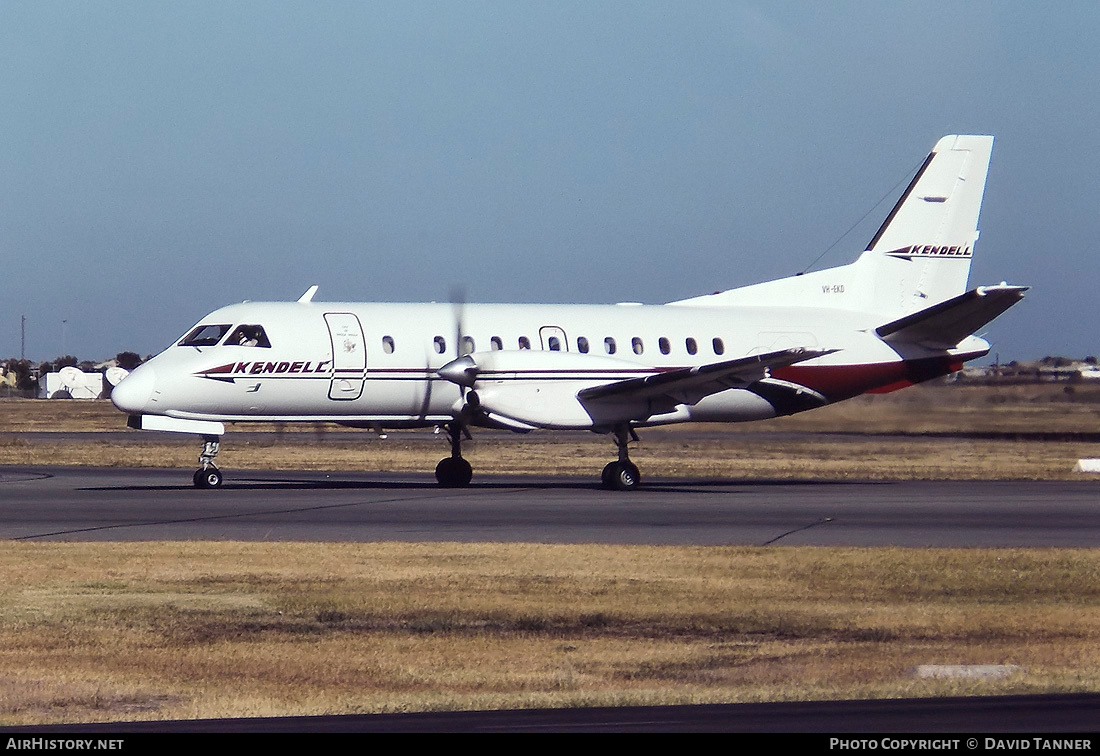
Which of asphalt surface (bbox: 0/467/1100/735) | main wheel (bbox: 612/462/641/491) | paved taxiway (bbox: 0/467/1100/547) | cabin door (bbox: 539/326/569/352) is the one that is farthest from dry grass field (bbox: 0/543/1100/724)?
cabin door (bbox: 539/326/569/352)

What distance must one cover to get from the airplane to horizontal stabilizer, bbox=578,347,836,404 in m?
0.04

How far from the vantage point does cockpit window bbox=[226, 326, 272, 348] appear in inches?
1055

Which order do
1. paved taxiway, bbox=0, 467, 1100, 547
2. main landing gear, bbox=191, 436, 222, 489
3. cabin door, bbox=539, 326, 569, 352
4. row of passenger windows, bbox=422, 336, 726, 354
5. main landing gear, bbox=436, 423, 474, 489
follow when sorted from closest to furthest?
paved taxiway, bbox=0, 467, 1100, 547 → main landing gear, bbox=191, 436, 222, 489 → row of passenger windows, bbox=422, 336, 726, 354 → cabin door, bbox=539, 326, 569, 352 → main landing gear, bbox=436, 423, 474, 489

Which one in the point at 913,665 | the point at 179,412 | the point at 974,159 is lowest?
the point at 913,665

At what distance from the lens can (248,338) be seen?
26891 millimetres

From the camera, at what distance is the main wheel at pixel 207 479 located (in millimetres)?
27422

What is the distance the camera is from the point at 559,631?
12570mm

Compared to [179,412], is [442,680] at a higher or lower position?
lower

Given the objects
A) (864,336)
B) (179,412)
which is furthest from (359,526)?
(864,336)

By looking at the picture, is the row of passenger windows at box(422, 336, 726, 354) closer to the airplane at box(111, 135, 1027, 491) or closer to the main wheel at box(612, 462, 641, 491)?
the airplane at box(111, 135, 1027, 491)

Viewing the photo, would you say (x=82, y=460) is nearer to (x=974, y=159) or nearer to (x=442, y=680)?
(x=974, y=159)

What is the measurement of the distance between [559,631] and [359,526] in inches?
323

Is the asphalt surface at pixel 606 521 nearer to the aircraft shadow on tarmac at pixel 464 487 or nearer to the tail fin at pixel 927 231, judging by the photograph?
the aircraft shadow on tarmac at pixel 464 487

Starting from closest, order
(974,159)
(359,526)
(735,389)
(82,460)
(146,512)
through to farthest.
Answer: (359,526), (146,512), (735,389), (974,159), (82,460)
